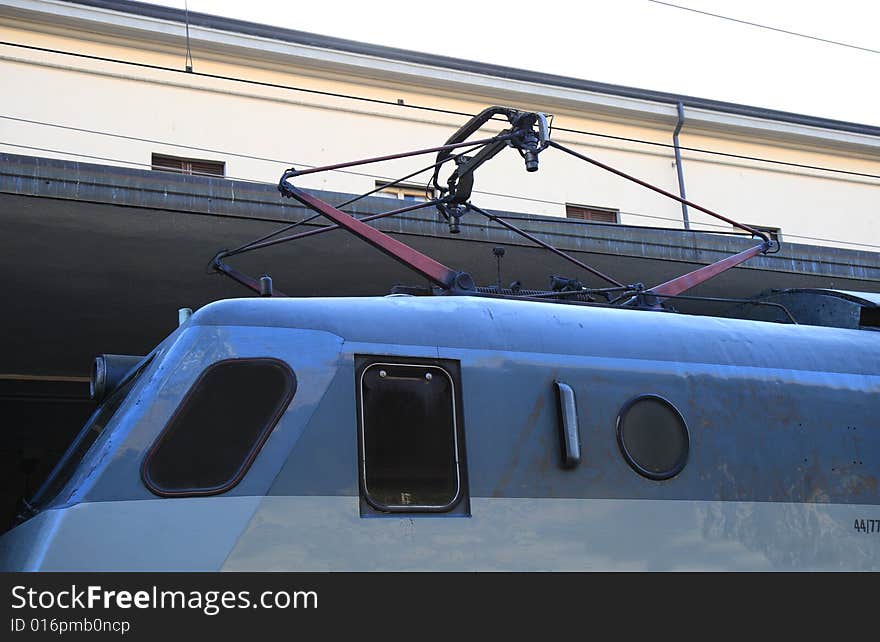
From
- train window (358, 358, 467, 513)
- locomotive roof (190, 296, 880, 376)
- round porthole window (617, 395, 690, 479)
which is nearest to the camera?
train window (358, 358, 467, 513)

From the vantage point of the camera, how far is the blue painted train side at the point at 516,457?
4.58 metres

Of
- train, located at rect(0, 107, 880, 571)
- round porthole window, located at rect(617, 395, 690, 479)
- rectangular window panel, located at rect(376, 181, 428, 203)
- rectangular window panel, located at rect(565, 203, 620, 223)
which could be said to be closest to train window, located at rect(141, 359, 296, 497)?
train, located at rect(0, 107, 880, 571)

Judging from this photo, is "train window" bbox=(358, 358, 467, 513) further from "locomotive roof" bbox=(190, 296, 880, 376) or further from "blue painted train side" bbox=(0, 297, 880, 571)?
"locomotive roof" bbox=(190, 296, 880, 376)

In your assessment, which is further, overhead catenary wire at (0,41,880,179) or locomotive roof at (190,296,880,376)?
overhead catenary wire at (0,41,880,179)

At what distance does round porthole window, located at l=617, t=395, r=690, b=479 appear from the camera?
213 inches

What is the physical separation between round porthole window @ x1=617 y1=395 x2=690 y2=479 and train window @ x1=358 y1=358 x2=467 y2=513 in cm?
97

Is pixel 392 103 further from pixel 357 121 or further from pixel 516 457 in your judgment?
pixel 516 457

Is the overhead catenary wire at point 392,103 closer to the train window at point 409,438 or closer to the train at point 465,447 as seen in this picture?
the train at point 465,447

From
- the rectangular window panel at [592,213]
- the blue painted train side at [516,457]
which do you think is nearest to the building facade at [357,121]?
the rectangular window panel at [592,213]

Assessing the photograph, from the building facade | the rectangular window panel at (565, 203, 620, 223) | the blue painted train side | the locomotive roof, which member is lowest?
the blue painted train side

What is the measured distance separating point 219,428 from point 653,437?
2.31 m

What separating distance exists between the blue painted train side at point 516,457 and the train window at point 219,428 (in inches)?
2.0

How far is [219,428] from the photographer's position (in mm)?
4812

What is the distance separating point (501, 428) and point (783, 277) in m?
8.38
